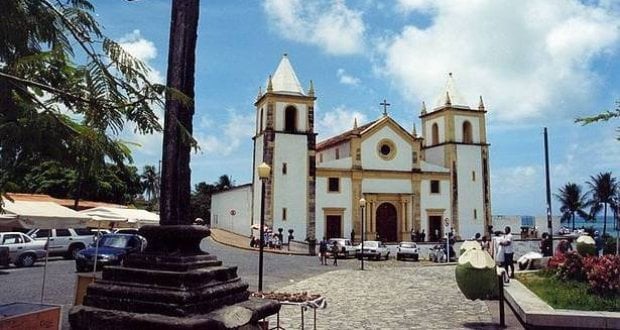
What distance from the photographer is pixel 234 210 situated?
43281 millimetres

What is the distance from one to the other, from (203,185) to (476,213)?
39.6 metres

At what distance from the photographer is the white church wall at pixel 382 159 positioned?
4059 centimetres

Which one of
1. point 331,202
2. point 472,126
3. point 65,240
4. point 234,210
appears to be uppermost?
point 472,126

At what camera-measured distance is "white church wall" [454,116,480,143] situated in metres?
42.7

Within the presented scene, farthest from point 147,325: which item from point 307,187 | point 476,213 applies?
point 476,213

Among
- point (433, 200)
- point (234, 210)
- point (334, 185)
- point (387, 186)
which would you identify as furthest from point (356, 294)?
point (234, 210)

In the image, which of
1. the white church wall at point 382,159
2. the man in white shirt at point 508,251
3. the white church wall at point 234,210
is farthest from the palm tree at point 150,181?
the man in white shirt at point 508,251

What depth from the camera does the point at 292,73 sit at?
40250 millimetres

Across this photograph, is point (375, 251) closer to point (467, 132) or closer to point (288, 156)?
point (288, 156)

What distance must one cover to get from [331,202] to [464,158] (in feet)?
38.8

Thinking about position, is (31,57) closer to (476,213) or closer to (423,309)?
(423,309)

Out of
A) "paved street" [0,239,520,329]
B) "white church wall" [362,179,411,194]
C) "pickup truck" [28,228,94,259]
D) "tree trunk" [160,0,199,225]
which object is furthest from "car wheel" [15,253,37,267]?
"white church wall" [362,179,411,194]

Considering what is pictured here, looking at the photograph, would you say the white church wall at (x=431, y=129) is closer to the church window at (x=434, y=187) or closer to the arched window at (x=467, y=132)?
the arched window at (x=467, y=132)

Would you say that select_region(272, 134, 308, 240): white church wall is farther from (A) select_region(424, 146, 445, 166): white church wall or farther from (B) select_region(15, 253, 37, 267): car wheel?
(B) select_region(15, 253, 37, 267): car wheel
